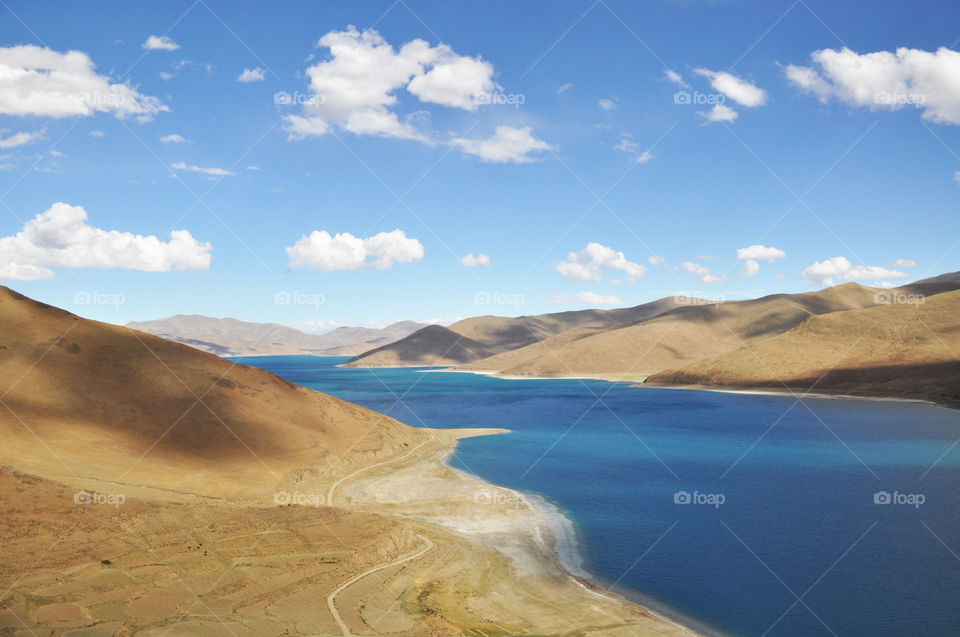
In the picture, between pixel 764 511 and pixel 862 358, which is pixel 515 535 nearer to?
pixel 764 511

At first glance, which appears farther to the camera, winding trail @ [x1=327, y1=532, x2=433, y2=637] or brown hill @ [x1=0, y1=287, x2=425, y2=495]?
brown hill @ [x1=0, y1=287, x2=425, y2=495]

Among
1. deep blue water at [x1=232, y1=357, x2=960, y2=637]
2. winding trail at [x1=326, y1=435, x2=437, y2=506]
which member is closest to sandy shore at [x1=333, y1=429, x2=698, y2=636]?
winding trail at [x1=326, y1=435, x2=437, y2=506]

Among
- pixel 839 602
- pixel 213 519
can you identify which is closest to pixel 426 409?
pixel 213 519

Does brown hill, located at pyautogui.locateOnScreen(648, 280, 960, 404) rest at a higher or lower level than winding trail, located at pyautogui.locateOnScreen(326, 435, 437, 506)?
higher

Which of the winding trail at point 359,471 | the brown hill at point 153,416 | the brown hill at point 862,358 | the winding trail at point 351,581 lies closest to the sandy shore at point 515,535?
the winding trail at point 359,471

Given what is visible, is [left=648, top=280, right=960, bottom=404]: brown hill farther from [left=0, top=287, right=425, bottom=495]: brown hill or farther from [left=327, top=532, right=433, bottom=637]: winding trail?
[left=327, top=532, right=433, bottom=637]: winding trail
